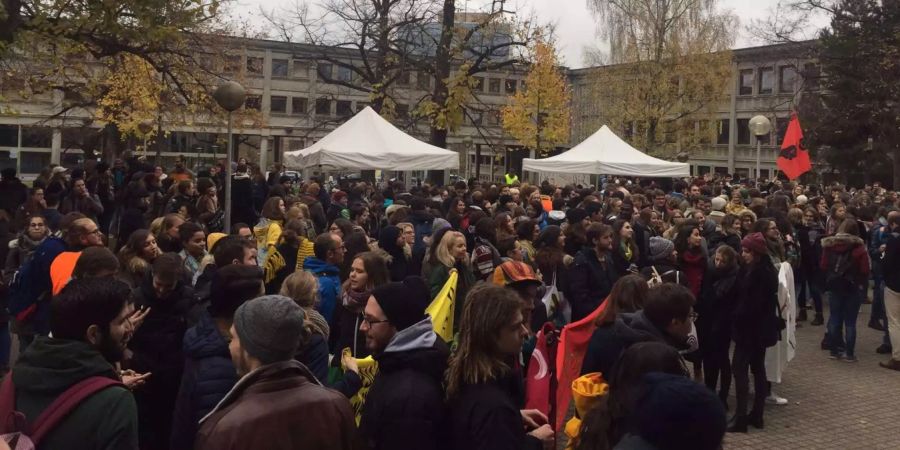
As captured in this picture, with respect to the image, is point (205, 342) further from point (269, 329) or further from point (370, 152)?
point (370, 152)

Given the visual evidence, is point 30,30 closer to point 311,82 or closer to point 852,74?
point 852,74

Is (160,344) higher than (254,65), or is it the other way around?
(254,65)

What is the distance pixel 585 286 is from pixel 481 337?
4.57 m

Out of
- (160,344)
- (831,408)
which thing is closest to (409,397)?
(160,344)

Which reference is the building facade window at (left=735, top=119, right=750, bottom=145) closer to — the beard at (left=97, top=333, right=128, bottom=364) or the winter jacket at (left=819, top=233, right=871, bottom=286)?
the winter jacket at (left=819, top=233, right=871, bottom=286)

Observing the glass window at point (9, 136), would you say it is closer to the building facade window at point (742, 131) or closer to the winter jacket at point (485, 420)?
the building facade window at point (742, 131)

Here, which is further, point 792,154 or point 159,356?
point 792,154

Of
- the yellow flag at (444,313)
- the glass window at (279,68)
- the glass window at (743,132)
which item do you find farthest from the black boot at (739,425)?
the glass window at (279,68)

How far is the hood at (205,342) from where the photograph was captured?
12.3 feet

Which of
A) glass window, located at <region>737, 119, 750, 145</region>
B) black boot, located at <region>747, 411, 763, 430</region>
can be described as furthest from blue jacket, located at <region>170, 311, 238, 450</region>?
glass window, located at <region>737, 119, 750, 145</region>

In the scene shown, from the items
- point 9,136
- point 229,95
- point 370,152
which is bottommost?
point 370,152

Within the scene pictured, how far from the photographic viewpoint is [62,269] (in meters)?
5.98

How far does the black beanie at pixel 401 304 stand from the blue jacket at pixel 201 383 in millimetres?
748

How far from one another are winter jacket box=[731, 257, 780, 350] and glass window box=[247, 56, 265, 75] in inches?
2247
